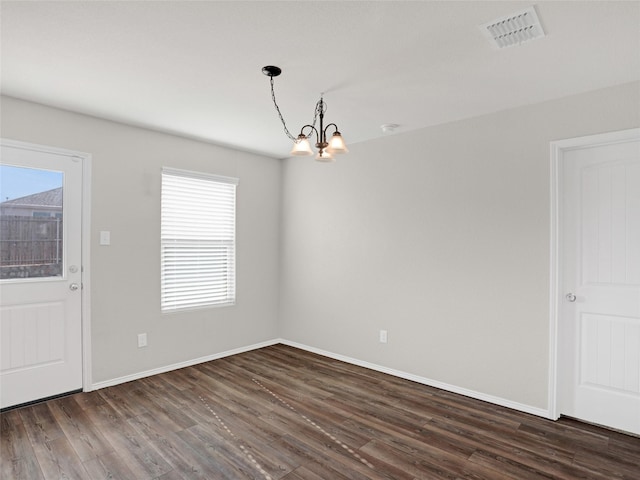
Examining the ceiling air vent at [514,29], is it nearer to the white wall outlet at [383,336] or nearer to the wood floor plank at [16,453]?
the white wall outlet at [383,336]

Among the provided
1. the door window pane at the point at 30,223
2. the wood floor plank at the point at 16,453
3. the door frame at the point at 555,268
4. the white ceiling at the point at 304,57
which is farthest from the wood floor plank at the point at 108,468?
the door frame at the point at 555,268

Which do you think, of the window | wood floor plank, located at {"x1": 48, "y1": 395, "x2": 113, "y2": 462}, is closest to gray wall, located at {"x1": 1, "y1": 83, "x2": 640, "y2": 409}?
the window

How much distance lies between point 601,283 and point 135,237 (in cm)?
413

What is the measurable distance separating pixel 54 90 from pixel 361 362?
3.82 m

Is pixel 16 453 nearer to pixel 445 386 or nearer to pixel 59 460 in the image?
pixel 59 460

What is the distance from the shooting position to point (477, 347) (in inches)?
134

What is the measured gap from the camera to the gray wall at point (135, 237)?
11.3ft

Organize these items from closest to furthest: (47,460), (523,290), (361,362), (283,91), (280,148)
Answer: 1. (47,460)
2. (283,91)
3. (523,290)
4. (361,362)
5. (280,148)

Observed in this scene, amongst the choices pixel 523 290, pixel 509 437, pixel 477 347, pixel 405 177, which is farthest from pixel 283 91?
pixel 509 437

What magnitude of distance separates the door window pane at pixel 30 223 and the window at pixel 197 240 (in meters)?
0.99

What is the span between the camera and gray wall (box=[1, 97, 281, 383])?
135 inches

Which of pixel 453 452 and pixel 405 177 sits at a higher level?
pixel 405 177

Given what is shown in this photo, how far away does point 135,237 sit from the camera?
383 centimetres

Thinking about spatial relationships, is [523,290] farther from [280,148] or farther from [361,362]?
[280,148]
